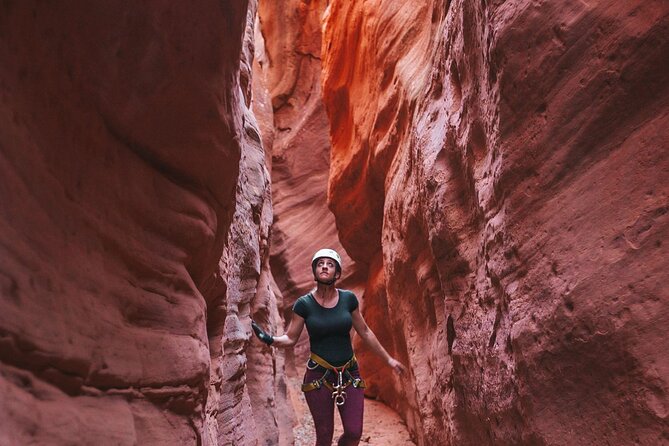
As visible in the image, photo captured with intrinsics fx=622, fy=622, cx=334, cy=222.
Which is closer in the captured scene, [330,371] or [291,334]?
[330,371]

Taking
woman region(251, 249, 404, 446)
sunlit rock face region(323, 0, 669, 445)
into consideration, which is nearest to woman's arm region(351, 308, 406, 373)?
woman region(251, 249, 404, 446)

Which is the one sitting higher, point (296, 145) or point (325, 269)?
point (296, 145)

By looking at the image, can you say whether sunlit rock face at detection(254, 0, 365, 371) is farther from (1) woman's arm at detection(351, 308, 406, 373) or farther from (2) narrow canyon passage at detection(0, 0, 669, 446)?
(2) narrow canyon passage at detection(0, 0, 669, 446)

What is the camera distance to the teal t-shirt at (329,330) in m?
4.73

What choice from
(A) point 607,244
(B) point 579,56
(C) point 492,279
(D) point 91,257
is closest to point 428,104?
(C) point 492,279

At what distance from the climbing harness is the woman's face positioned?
2.03ft

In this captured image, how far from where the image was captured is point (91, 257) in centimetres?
238

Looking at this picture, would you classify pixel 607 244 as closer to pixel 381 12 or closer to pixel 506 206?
pixel 506 206

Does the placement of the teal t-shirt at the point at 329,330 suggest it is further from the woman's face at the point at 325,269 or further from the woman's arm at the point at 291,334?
the woman's face at the point at 325,269

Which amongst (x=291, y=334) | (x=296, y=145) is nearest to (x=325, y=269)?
(x=291, y=334)

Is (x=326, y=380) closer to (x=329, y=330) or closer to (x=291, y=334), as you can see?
(x=329, y=330)

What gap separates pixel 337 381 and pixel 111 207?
268cm

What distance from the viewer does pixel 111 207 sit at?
251 centimetres

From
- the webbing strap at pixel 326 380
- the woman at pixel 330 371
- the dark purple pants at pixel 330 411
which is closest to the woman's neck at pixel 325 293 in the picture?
the woman at pixel 330 371
